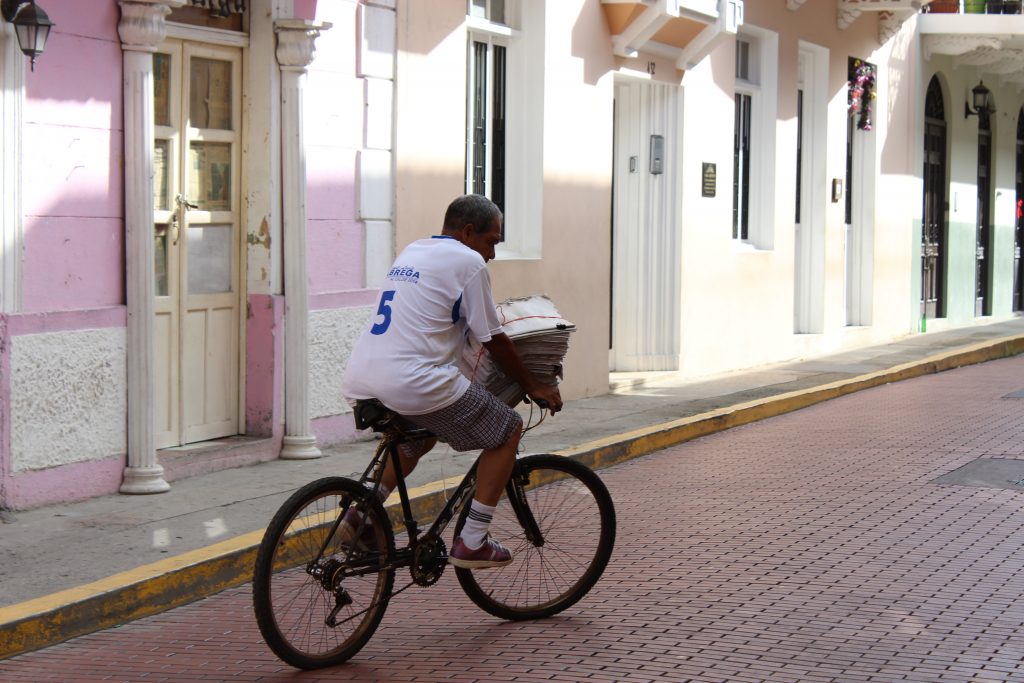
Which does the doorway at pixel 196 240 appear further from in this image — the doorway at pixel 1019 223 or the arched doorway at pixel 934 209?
the doorway at pixel 1019 223

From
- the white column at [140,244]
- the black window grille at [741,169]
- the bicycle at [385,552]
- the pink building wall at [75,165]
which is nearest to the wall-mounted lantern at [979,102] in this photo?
the black window grille at [741,169]

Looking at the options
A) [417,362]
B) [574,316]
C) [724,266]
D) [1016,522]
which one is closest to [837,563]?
[1016,522]

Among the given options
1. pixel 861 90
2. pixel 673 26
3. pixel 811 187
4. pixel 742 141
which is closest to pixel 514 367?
pixel 673 26

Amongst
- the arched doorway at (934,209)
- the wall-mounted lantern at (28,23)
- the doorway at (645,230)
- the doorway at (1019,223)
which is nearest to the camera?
the wall-mounted lantern at (28,23)

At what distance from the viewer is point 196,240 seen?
952cm

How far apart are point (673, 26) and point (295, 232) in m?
5.51

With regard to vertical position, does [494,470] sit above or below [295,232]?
below

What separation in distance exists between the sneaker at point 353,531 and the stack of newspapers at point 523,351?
0.73 meters

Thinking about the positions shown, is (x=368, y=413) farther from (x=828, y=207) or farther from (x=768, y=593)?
(x=828, y=207)

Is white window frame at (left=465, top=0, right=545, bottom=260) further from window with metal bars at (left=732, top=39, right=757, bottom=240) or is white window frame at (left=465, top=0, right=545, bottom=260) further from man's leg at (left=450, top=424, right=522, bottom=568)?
man's leg at (left=450, top=424, right=522, bottom=568)

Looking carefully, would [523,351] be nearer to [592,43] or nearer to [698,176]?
[592,43]

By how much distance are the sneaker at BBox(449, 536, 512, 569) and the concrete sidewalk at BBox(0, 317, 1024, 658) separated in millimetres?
1495

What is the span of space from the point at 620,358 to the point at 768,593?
8355mm

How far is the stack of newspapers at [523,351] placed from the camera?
19.5ft
